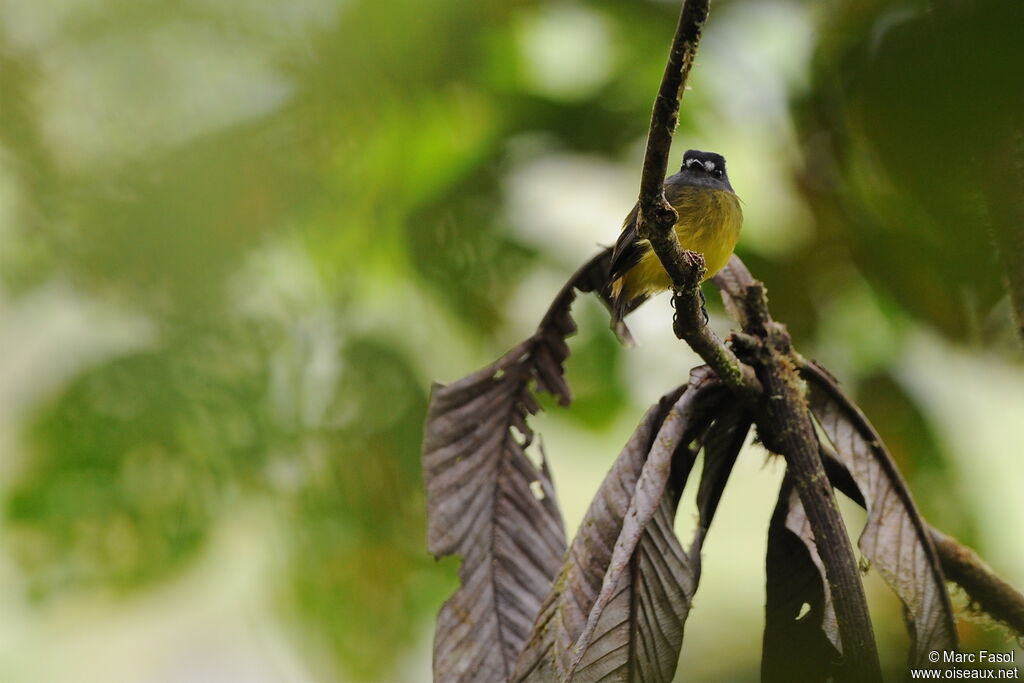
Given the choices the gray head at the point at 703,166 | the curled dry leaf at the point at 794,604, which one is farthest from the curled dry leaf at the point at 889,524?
the gray head at the point at 703,166

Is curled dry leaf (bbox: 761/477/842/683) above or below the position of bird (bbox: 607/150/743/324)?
below

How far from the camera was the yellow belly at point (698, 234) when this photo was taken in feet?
5.72

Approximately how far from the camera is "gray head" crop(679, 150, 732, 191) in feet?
7.11

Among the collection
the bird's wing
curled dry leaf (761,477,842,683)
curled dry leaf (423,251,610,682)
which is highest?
the bird's wing

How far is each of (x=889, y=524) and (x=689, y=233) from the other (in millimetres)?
864

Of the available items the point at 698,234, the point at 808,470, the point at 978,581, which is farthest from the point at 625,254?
the point at 978,581

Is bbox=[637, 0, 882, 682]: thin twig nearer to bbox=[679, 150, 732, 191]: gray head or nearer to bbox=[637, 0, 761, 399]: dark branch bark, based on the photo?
bbox=[637, 0, 761, 399]: dark branch bark

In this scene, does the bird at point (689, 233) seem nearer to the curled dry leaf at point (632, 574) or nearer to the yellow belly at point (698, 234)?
the yellow belly at point (698, 234)

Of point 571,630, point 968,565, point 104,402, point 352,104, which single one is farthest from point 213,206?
point 968,565

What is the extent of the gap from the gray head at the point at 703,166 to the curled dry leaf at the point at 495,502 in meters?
0.79

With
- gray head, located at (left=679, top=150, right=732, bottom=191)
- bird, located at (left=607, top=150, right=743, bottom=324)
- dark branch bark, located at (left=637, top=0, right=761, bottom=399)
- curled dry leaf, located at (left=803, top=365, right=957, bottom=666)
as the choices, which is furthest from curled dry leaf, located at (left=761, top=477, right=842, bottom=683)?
gray head, located at (left=679, top=150, right=732, bottom=191)

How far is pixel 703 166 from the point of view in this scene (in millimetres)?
2197

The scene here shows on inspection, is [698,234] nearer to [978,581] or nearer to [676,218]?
[978,581]

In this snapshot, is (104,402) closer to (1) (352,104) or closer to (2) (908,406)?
(1) (352,104)
